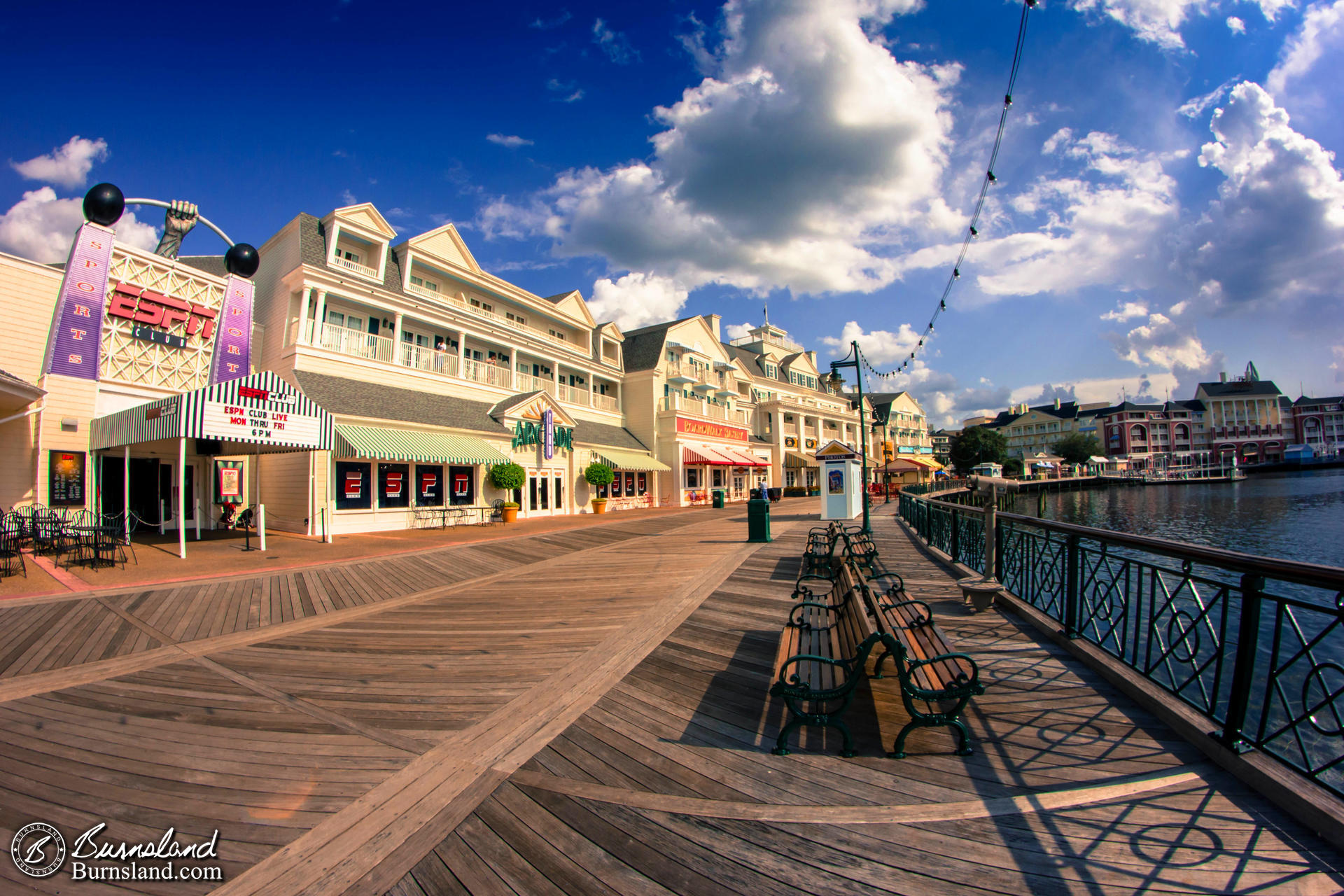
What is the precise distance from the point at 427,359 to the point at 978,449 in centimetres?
6941

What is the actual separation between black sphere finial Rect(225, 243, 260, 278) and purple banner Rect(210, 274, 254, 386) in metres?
0.63

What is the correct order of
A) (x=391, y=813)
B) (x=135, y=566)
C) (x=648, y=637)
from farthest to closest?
(x=135, y=566), (x=648, y=637), (x=391, y=813)

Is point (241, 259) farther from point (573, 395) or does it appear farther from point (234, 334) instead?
point (573, 395)

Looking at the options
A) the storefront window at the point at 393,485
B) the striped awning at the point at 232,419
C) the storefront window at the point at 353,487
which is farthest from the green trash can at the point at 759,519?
the storefront window at the point at 353,487

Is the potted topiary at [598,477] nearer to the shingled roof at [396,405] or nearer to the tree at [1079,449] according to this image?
the shingled roof at [396,405]

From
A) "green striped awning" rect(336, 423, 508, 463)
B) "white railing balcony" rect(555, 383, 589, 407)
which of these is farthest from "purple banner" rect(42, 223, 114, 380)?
"white railing balcony" rect(555, 383, 589, 407)

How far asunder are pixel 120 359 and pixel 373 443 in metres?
6.53

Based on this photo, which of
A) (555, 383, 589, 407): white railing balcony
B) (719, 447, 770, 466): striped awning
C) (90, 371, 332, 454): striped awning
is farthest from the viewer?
(719, 447, 770, 466): striped awning

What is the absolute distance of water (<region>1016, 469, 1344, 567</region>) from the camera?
1886 centimetres

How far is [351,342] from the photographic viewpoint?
18.6 metres

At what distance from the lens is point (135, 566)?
404 inches

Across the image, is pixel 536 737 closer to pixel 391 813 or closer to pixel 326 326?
pixel 391 813

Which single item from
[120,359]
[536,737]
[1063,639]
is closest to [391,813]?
[536,737]

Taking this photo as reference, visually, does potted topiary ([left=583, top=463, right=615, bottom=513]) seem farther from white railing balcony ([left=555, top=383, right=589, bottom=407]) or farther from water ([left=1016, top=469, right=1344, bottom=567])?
water ([left=1016, top=469, right=1344, bottom=567])
